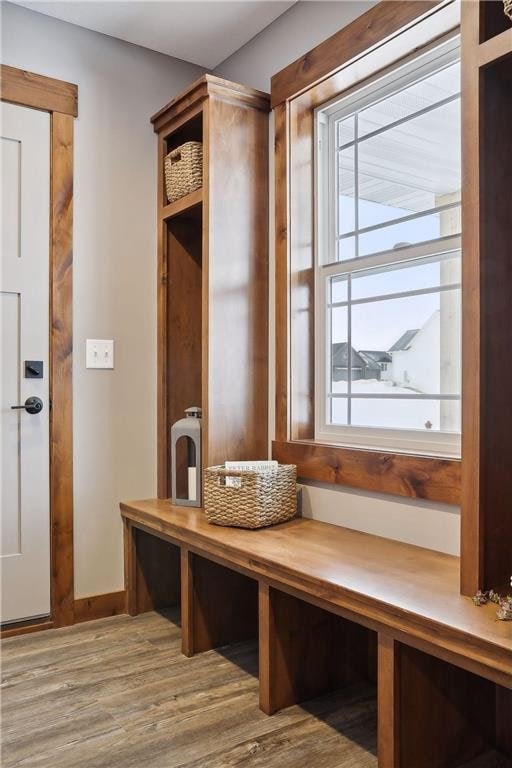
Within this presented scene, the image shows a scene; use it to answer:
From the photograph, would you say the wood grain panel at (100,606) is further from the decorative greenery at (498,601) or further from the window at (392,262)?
the decorative greenery at (498,601)

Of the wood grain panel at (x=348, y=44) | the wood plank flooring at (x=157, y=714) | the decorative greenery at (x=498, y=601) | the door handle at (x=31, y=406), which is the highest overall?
the wood grain panel at (x=348, y=44)

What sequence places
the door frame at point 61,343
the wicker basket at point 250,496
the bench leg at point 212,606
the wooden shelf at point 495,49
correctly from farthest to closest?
the door frame at point 61,343
the bench leg at point 212,606
the wicker basket at point 250,496
the wooden shelf at point 495,49

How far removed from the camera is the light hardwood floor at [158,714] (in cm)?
166

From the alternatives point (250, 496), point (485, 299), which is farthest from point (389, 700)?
point (485, 299)

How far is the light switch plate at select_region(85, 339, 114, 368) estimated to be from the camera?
2.66 meters

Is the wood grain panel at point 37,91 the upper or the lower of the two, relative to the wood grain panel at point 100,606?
upper

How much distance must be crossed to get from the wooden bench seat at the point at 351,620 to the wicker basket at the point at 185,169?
4.43 feet

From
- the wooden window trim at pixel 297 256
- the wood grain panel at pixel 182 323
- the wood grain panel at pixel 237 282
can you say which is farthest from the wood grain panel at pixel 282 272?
the wood grain panel at pixel 182 323

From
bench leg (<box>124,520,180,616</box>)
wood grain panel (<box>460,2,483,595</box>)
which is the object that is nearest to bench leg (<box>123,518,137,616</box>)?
bench leg (<box>124,520,180,616</box>)

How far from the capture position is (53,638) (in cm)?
245

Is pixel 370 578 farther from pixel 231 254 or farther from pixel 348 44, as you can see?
pixel 348 44

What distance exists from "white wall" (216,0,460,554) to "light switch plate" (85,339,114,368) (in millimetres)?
706

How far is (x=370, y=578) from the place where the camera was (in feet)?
5.33

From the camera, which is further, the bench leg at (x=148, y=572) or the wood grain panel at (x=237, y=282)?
the bench leg at (x=148, y=572)
